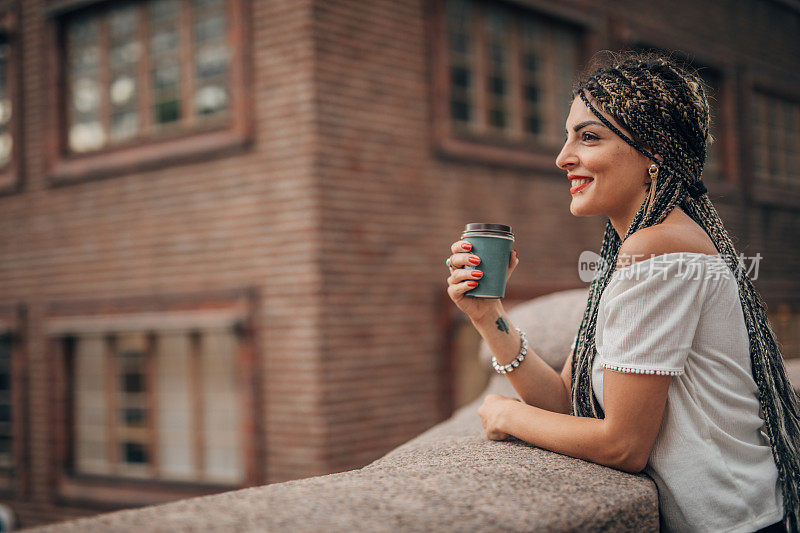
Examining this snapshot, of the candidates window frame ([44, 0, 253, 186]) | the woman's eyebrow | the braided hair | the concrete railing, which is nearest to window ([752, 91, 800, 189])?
window frame ([44, 0, 253, 186])

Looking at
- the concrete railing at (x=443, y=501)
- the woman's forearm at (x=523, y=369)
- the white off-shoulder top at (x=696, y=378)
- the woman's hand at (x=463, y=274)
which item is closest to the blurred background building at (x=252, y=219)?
the woman's forearm at (x=523, y=369)

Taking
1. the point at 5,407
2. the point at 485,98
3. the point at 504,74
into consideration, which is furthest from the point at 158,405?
the point at 504,74

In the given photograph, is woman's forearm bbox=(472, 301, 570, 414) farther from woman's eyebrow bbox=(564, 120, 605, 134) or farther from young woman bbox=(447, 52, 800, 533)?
woman's eyebrow bbox=(564, 120, 605, 134)

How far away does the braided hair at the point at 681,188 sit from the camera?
1.71 m

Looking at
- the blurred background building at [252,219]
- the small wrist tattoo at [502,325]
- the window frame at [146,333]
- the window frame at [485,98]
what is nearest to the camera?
the small wrist tattoo at [502,325]

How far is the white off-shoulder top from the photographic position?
60.2 inches

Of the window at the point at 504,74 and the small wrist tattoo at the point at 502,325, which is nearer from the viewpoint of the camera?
the small wrist tattoo at the point at 502,325

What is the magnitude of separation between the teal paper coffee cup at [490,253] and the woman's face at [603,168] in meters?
0.20

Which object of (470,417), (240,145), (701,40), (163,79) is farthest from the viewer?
(701,40)

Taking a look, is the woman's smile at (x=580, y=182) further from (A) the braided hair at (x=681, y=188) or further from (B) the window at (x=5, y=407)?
(B) the window at (x=5, y=407)

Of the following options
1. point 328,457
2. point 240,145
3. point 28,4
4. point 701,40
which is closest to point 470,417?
point 328,457

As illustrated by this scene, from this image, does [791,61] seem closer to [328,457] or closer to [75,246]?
[328,457]

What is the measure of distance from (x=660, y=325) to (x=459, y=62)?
6062mm

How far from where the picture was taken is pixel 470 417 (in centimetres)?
281
